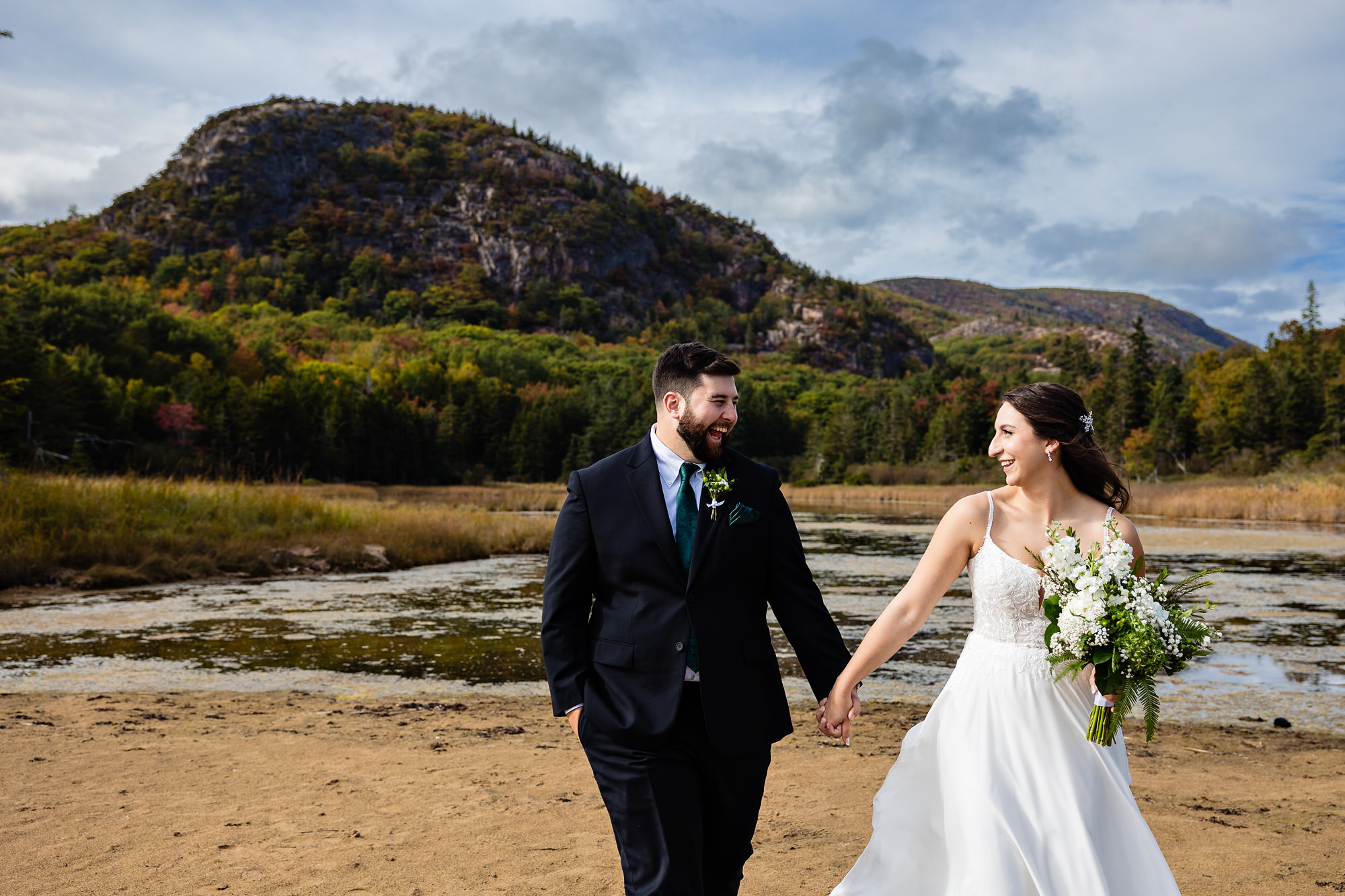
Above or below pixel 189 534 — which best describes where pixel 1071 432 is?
above

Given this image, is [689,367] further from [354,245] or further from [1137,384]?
[354,245]

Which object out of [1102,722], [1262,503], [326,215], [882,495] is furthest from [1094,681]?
[326,215]

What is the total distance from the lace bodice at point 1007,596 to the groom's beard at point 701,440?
1060mm

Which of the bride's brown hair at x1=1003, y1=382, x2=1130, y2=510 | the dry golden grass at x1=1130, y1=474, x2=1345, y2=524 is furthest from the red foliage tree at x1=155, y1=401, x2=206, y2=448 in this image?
the bride's brown hair at x1=1003, y1=382, x2=1130, y2=510

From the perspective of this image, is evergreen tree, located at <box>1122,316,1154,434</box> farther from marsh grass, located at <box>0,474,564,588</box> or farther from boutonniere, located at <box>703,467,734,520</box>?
boutonniere, located at <box>703,467,734,520</box>

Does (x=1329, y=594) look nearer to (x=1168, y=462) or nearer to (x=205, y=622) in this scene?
(x=205, y=622)

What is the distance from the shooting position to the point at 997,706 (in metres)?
3.46

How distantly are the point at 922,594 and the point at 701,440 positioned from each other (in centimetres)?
101

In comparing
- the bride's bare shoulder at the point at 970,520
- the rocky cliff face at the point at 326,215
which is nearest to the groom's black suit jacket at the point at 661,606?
the bride's bare shoulder at the point at 970,520

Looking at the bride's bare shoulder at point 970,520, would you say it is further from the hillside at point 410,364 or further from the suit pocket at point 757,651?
the hillside at point 410,364

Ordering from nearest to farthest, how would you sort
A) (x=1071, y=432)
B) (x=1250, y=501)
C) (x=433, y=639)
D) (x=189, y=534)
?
(x=1071, y=432)
(x=433, y=639)
(x=189, y=534)
(x=1250, y=501)

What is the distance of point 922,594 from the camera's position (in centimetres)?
352

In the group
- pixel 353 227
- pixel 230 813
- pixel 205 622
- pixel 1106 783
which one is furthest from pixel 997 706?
pixel 353 227

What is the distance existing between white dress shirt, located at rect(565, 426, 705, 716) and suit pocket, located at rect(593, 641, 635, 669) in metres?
0.23
